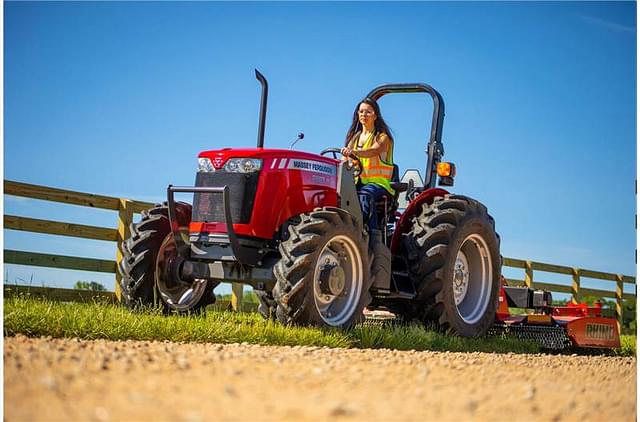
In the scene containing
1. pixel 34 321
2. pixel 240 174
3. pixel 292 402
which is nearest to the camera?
pixel 292 402

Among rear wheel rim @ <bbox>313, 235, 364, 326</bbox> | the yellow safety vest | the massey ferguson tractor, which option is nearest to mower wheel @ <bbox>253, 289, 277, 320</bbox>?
the massey ferguson tractor

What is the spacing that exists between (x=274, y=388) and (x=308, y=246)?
2.69m

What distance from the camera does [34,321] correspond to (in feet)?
18.6

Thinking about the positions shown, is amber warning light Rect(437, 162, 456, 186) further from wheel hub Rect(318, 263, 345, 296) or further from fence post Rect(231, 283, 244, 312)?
fence post Rect(231, 283, 244, 312)

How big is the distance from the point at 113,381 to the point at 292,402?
2.31 ft

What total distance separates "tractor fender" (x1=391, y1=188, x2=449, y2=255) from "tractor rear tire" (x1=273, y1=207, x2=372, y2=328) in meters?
0.85

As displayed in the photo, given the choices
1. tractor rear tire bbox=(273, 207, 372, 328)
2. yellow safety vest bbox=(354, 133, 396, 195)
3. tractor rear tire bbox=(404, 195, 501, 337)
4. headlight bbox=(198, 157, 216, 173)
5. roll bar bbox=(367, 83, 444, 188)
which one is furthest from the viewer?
roll bar bbox=(367, 83, 444, 188)

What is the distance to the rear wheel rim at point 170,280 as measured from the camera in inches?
288

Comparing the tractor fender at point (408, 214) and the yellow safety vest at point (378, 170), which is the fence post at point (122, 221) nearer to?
the yellow safety vest at point (378, 170)

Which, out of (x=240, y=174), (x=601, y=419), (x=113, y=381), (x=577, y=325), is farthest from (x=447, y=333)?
(x=113, y=381)

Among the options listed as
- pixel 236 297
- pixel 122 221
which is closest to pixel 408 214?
pixel 122 221

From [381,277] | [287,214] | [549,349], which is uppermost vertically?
[287,214]

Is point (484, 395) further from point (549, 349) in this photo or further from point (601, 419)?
point (549, 349)

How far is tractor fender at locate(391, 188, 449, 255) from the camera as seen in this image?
7.70 m
